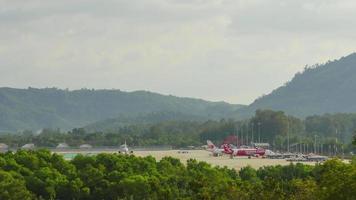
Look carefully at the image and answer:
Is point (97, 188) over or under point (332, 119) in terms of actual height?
under

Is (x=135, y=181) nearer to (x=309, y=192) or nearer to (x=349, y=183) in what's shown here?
(x=309, y=192)

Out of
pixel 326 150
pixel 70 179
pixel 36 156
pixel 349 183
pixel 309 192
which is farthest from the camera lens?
pixel 326 150

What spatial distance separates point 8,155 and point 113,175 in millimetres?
13753

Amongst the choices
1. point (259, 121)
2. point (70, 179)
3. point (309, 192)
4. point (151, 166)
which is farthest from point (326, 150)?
point (309, 192)

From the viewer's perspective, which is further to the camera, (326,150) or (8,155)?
(326,150)

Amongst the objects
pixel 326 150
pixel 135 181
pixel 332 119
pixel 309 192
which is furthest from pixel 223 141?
pixel 309 192

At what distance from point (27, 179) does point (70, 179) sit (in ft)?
10.7

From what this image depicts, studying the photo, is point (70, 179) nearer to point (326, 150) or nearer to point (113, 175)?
point (113, 175)

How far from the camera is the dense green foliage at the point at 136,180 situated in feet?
142

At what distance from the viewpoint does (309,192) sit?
1575 inches

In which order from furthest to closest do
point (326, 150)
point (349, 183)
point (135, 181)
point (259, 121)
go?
1. point (259, 121)
2. point (326, 150)
3. point (135, 181)
4. point (349, 183)

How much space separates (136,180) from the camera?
5659cm

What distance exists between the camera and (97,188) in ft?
193

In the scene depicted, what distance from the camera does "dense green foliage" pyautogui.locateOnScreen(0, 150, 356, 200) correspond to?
4325 cm
